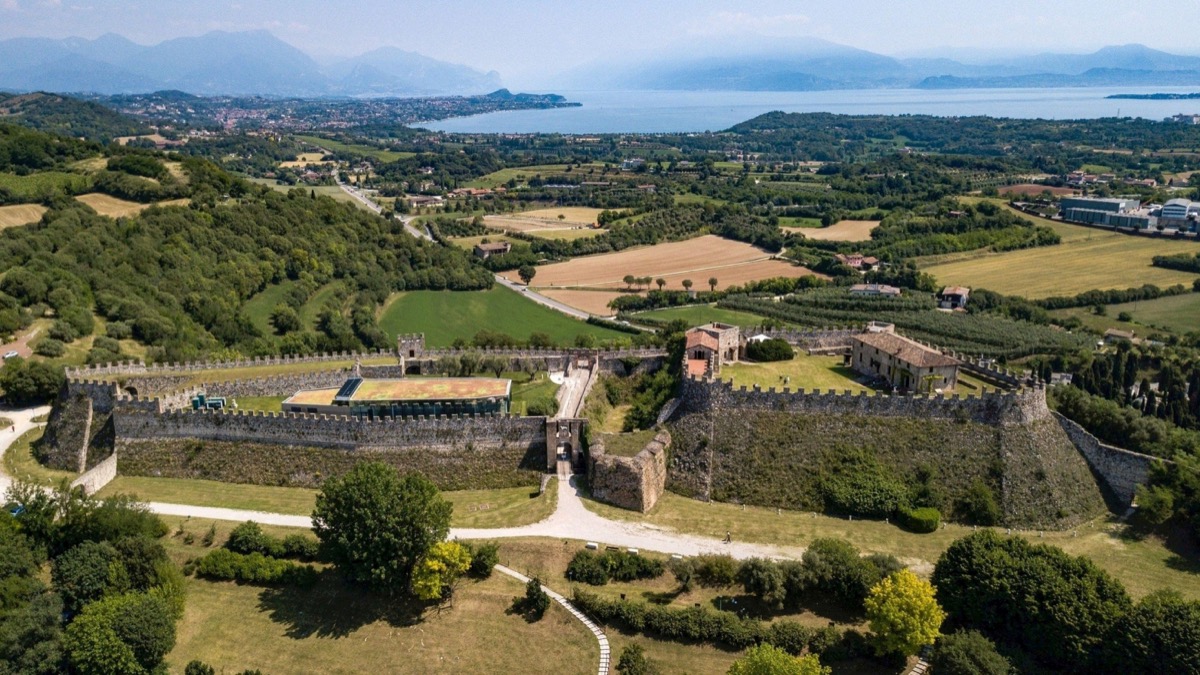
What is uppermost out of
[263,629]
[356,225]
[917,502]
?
[356,225]

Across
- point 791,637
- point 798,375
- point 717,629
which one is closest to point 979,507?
point 798,375

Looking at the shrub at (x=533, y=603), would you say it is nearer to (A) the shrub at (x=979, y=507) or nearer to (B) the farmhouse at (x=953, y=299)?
(A) the shrub at (x=979, y=507)

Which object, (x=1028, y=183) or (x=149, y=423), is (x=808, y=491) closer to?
(x=149, y=423)

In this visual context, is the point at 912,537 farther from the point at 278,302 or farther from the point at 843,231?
the point at 843,231

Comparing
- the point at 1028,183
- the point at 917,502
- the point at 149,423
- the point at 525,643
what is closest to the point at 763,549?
the point at 917,502

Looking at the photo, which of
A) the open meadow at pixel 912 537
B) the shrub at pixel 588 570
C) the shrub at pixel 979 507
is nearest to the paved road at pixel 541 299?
the open meadow at pixel 912 537

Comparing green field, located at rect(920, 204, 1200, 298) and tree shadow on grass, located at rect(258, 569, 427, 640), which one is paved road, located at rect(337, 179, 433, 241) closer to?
green field, located at rect(920, 204, 1200, 298)
